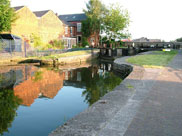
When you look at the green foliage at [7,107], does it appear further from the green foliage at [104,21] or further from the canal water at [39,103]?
the green foliage at [104,21]

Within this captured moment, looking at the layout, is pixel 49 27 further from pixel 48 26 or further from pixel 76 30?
pixel 76 30

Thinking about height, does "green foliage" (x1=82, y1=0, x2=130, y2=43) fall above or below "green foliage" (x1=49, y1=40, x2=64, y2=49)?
above

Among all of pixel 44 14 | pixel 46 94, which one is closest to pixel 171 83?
pixel 46 94

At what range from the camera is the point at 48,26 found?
35656 mm

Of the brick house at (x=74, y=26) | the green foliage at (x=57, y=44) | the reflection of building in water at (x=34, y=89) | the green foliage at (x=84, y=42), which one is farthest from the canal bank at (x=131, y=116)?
the brick house at (x=74, y=26)


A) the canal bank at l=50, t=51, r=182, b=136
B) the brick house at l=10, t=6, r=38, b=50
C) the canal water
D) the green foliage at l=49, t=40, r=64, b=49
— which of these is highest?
the brick house at l=10, t=6, r=38, b=50

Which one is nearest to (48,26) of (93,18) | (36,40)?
(36,40)

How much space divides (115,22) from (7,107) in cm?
3740

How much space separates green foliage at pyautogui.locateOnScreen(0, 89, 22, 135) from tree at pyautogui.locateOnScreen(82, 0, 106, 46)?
3353 cm

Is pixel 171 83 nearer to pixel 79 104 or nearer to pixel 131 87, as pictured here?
pixel 131 87

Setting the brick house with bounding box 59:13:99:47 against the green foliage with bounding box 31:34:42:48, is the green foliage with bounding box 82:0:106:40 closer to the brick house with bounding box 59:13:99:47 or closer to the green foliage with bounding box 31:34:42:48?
the brick house with bounding box 59:13:99:47

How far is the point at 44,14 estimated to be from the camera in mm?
35000

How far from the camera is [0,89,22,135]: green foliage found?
6.02m

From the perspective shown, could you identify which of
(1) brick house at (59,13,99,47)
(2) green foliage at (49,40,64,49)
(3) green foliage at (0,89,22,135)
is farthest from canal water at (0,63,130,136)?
(1) brick house at (59,13,99,47)
